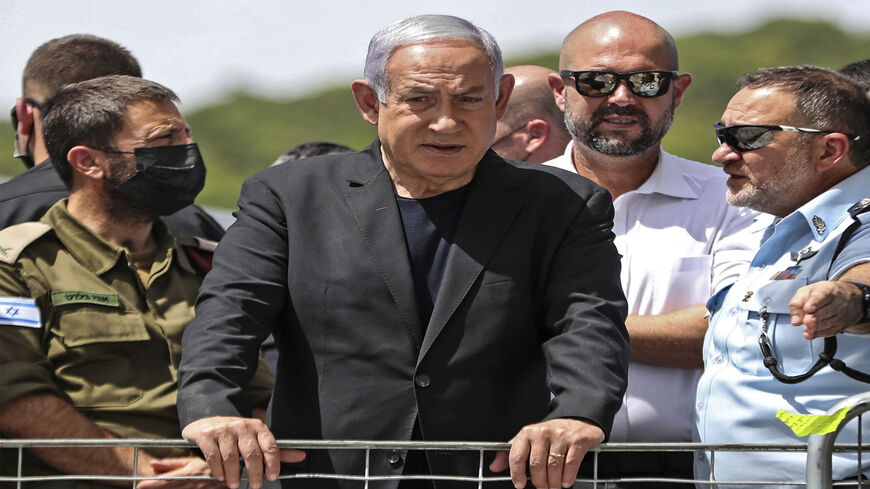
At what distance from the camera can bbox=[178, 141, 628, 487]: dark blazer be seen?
3182 mm

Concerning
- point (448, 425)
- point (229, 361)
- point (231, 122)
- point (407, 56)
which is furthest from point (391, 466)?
point (231, 122)

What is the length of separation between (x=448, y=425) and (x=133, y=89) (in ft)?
6.48

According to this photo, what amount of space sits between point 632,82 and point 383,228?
165 centimetres

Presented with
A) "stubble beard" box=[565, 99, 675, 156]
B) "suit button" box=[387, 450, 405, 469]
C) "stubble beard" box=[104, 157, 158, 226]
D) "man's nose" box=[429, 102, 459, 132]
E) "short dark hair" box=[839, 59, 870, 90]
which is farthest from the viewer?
"stubble beard" box=[565, 99, 675, 156]

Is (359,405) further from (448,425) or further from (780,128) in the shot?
(780,128)

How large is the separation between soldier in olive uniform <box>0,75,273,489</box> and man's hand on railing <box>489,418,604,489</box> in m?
1.23

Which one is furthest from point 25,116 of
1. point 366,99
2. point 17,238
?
point 366,99

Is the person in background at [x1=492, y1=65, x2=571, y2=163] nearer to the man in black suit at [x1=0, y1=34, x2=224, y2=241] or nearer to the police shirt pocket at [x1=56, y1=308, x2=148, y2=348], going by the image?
the man in black suit at [x1=0, y1=34, x2=224, y2=241]

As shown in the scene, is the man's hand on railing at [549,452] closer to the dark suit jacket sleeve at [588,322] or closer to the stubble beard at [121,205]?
the dark suit jacket sleeve at [588,322]

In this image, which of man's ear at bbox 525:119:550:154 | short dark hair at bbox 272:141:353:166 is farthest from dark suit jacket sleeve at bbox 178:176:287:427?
short dark hair at bbox 272:141:353:166

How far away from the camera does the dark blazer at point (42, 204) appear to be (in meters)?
4.61

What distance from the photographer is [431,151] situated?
3.32m

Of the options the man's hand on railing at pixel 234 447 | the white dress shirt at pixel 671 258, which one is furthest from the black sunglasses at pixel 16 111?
the man's hand on railing at pixel 234 447

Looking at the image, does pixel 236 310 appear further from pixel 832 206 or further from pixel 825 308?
pixel 832 206
